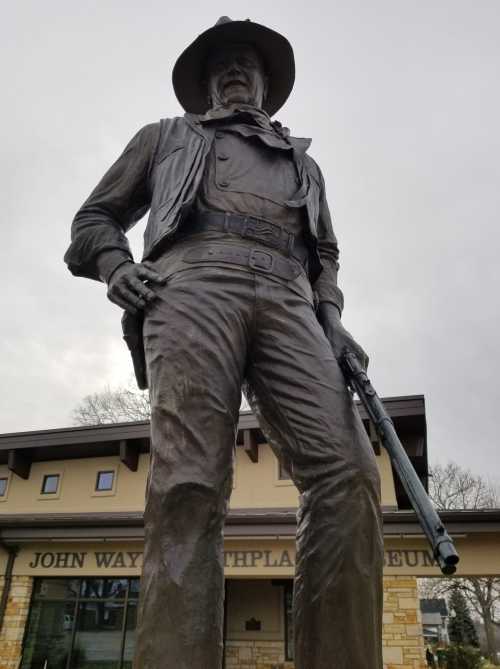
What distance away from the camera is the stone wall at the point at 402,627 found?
11625mm

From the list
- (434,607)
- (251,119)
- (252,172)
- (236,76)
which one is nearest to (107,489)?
(236,76)

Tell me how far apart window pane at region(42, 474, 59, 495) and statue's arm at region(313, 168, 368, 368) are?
16.8 m

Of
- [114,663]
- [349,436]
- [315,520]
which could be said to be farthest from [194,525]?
[114,663]

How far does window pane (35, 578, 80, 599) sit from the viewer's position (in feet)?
48.4

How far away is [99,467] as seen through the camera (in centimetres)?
1798

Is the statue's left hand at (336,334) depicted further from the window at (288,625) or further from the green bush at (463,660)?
the green bush at (463,660)

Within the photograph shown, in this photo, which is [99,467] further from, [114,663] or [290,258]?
[290,258]

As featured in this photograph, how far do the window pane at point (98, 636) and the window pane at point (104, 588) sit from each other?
158 mm

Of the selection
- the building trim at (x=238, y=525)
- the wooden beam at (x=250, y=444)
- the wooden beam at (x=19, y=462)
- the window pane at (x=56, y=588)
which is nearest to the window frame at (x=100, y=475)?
the wooden beam at (x=19, y=462)

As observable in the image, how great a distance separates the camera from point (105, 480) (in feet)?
58.1

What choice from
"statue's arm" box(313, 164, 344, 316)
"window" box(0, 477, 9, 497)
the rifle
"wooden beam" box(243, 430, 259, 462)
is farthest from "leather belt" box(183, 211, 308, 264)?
"window" box(0, 477, 9, 497)

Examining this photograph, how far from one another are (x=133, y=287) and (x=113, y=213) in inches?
25.3

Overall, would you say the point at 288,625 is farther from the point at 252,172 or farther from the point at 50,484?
the point at 252,172

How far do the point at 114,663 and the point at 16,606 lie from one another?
2.69 meters
